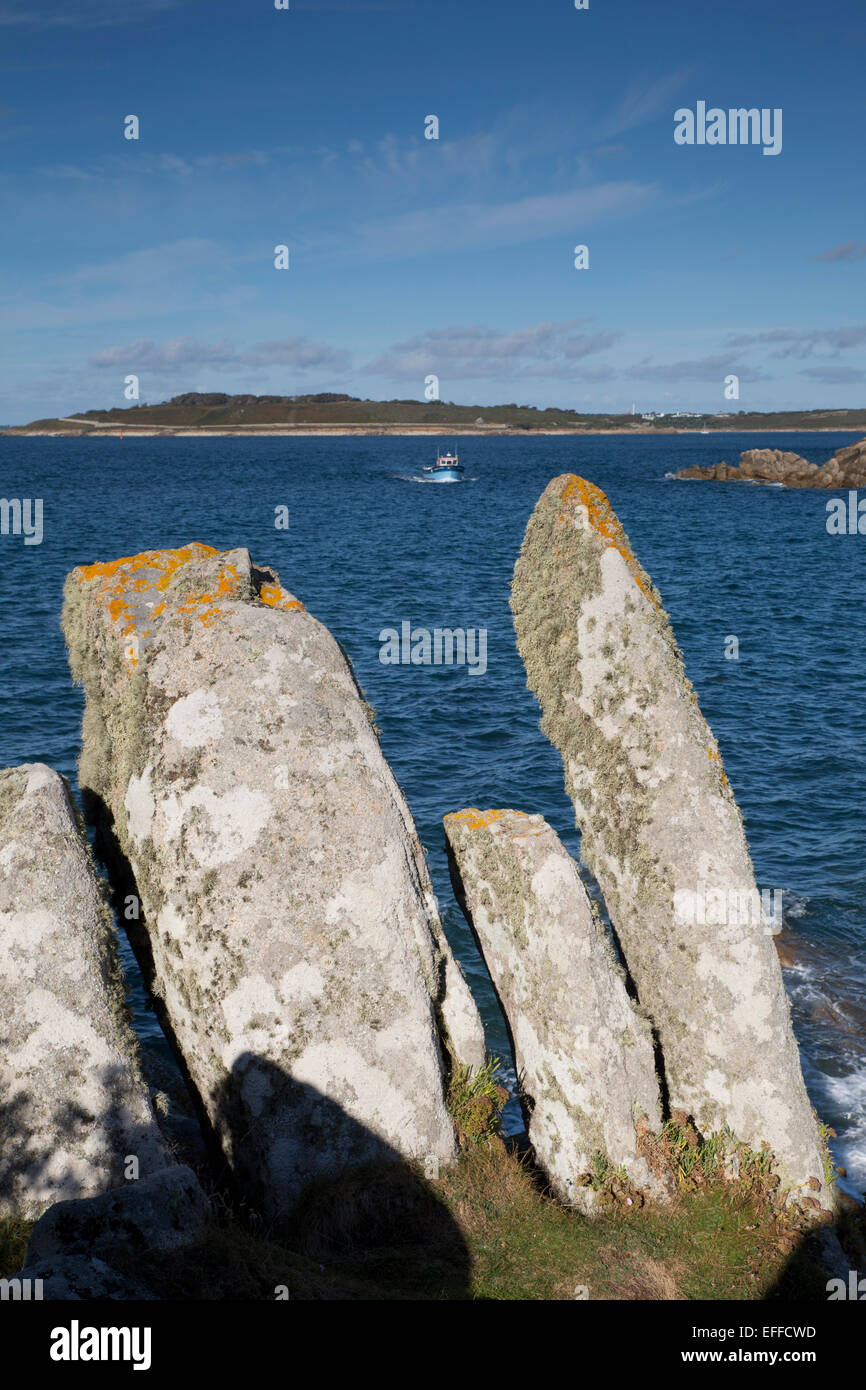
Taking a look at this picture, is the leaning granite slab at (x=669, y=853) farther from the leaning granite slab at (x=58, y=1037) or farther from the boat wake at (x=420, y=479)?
the boat wake at (x=420, y=479)

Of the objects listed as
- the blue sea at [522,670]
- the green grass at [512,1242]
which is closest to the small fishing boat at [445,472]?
the blue sea at [522,670]

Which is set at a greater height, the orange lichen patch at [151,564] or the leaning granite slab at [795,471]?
the leaning granite slab at [795,471]

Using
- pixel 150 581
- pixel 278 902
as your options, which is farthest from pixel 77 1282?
pixel 150 581

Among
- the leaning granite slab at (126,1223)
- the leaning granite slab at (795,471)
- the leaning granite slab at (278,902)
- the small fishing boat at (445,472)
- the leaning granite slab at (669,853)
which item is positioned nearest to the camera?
the leaning granite slab at (126,1223)

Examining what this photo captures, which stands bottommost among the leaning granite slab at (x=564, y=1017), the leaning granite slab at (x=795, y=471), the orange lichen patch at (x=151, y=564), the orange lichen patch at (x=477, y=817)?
the leaning granite slab at (x=564, y=1017)

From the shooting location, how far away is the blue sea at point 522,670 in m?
21.1

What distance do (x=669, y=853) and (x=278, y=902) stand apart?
4785 millimetres

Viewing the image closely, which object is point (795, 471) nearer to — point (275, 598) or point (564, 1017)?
point (275, 598)

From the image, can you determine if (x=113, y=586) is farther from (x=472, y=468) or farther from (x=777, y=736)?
(x=472, y=468)

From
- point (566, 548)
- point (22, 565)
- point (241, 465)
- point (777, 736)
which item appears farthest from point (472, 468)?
point (566, 548)

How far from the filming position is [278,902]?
969 centimetres

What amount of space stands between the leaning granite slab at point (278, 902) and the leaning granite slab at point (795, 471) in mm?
132374

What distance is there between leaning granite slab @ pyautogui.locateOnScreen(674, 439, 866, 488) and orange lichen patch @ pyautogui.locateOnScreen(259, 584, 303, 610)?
131 meters

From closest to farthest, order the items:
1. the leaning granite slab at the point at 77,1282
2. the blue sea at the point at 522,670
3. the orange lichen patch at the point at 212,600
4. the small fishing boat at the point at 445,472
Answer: the leaning granite slab at the point at 77,1282
the orange lichen patch at the point at 212,600
the blue sea at the point at 522,670
the small fishing boat at the point at 445,472
